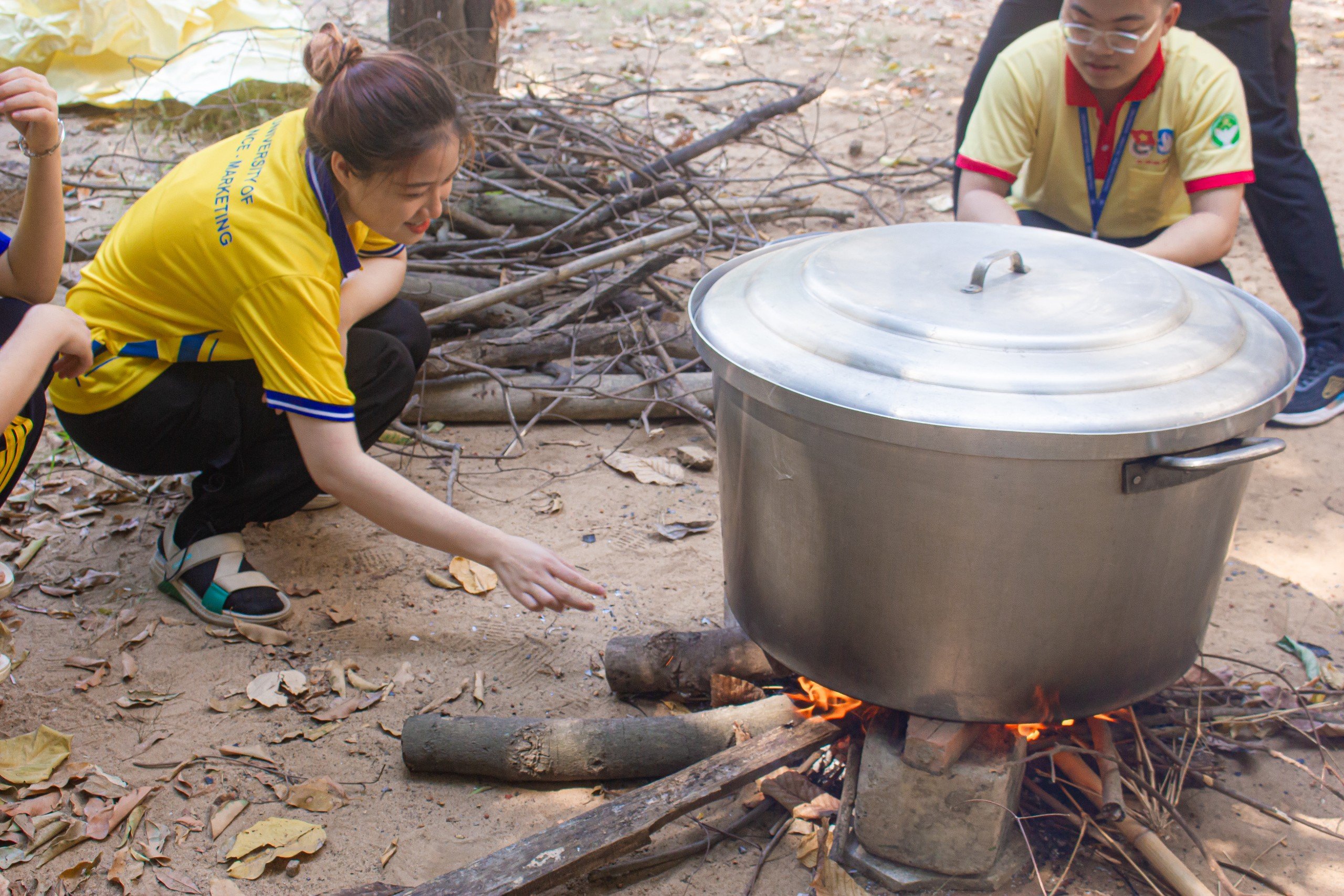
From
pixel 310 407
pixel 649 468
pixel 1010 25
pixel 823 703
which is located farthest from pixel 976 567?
pixel 1010 25

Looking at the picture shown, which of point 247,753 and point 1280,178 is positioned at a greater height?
point 1280,178

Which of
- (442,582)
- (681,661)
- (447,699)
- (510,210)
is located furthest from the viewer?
(510,210)

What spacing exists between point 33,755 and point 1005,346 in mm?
2067

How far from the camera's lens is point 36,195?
85.5 inches

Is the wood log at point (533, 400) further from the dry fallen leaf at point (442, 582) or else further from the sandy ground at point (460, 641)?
the dry fallen leaf at point (442, 582)

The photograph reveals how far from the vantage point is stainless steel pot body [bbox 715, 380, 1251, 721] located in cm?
152

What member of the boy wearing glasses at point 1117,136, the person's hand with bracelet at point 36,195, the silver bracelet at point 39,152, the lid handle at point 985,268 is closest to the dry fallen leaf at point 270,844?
the person's hand with bracelet at point 36,195

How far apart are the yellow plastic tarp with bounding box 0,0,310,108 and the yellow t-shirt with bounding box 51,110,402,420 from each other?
385cm

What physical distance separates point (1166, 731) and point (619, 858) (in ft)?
3.80

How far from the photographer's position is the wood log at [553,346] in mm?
3621

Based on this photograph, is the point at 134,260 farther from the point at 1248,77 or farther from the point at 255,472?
the point at 1248,77

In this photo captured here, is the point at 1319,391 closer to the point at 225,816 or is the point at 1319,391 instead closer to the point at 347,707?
the point at 347,707

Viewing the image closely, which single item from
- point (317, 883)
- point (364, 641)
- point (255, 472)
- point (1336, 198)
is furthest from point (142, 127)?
point (1336, 198)

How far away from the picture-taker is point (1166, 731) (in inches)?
83.4
